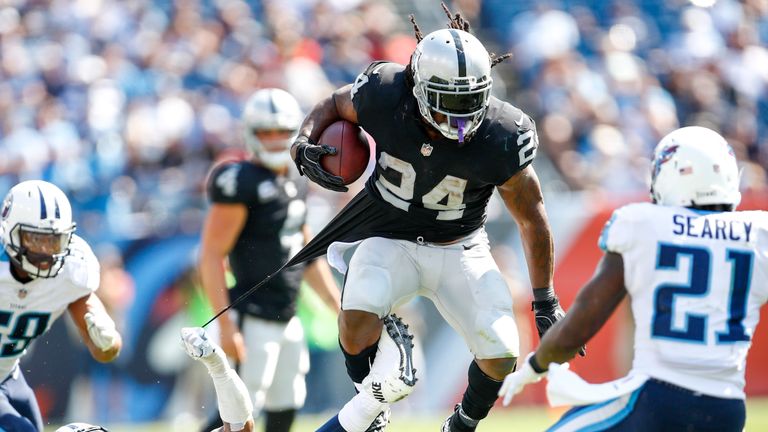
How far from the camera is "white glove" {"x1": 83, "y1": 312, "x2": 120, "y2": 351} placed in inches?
220

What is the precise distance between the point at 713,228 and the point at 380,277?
1684 millimetres

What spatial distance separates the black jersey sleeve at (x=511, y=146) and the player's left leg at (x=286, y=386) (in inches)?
94.1

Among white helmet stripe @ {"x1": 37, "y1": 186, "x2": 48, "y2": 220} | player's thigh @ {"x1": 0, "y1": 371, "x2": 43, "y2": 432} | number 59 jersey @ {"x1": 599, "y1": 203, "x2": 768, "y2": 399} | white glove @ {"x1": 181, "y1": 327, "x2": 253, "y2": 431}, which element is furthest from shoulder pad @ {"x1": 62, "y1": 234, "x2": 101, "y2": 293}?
number 59 jersey @ {"x1": 599, "y1": 203, "x2": 768, "y2": 399}

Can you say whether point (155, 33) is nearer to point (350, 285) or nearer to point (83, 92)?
point (83, 92)

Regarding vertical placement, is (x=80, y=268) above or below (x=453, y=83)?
below

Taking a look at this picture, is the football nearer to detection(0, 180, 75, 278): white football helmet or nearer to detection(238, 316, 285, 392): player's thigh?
detection(0, 180, 75, 278): white football helmet

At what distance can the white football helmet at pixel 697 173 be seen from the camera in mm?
4383

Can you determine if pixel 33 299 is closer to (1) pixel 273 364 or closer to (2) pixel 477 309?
A: (1) pixel 273 364

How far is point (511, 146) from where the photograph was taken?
209 inches

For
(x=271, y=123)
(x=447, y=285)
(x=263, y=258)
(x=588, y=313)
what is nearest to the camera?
(x=588, y=313)

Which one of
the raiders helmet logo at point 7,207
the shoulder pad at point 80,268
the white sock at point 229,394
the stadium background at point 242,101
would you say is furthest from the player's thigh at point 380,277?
the stadium background at point 242,101

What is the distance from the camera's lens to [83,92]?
37.7ft

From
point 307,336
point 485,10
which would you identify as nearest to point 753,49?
point 485,10

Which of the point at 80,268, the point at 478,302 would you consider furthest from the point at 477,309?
the point at 80,268
